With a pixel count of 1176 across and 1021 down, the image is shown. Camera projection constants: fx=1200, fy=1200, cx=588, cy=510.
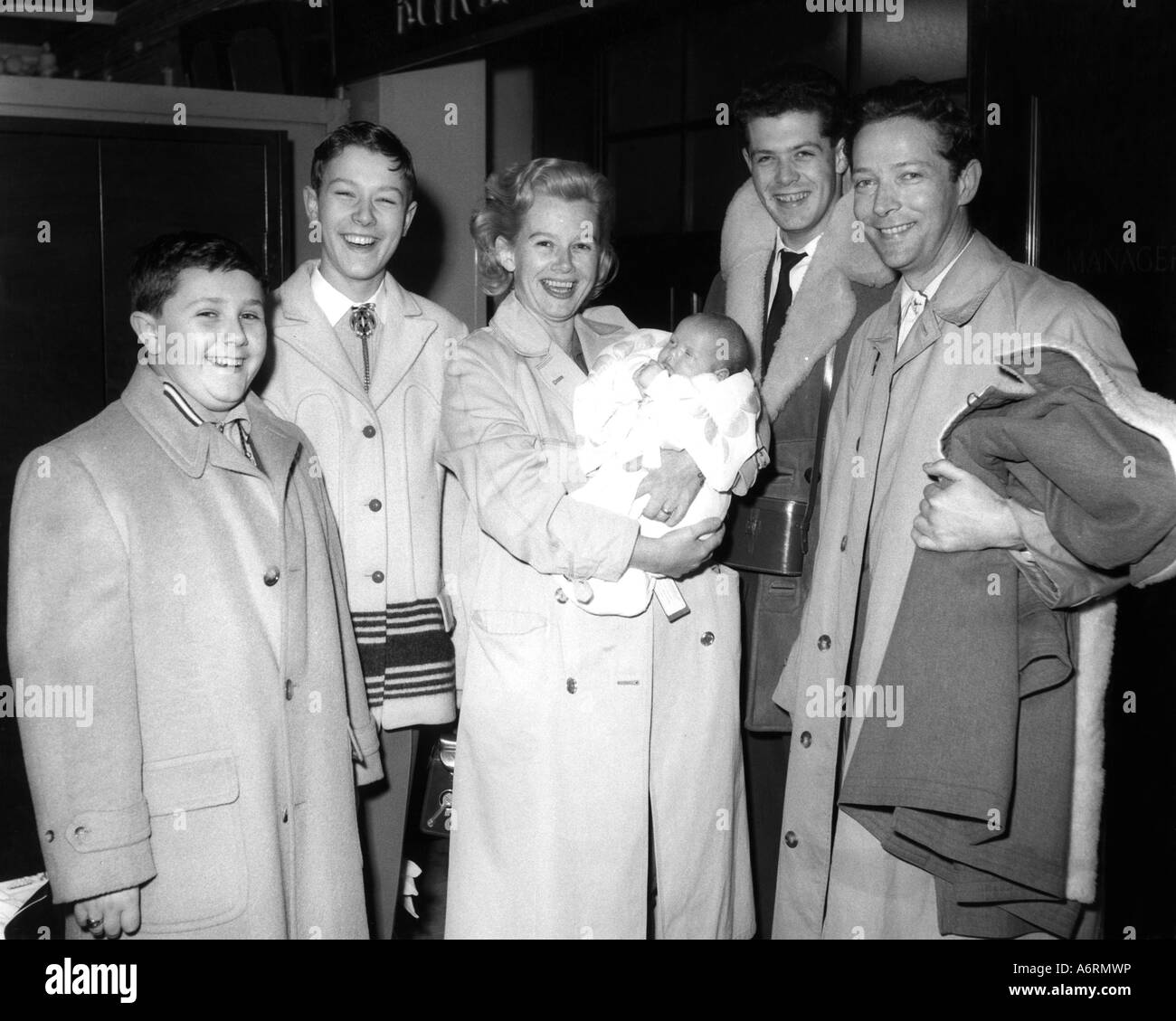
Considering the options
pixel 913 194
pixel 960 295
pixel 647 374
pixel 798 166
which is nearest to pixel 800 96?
pixel 798 166

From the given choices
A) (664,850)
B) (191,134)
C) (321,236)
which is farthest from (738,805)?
(191,134)

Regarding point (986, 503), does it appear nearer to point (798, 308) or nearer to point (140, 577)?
point (798, 308)

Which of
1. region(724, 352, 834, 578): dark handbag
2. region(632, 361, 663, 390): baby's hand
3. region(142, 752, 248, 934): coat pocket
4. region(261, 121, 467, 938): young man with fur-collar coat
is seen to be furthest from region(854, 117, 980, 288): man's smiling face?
region(142, 752, 248, 934): coat pocket

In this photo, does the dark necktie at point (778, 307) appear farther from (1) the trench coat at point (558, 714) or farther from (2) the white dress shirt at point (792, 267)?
(1) the trench coat at point (558, 714)

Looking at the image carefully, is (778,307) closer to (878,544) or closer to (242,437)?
(878,544)

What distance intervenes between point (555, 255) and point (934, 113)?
85 centimetres

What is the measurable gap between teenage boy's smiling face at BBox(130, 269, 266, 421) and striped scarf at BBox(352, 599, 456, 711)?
667mm

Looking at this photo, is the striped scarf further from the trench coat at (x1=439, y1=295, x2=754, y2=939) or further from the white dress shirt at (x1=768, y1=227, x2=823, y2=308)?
the white dress shirt at (x1=768, y1=227, x2=823, y2=308)

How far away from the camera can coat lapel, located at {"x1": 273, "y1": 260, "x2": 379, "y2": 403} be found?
2.73 metres

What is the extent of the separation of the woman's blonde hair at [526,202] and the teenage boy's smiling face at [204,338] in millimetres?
669

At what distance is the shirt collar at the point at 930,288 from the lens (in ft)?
8.07

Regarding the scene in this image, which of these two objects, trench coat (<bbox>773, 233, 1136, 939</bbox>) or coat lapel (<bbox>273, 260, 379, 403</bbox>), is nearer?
trench coat (<bbox>773, 233, 1136, 939</bbox>)

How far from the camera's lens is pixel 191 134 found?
4.32m
